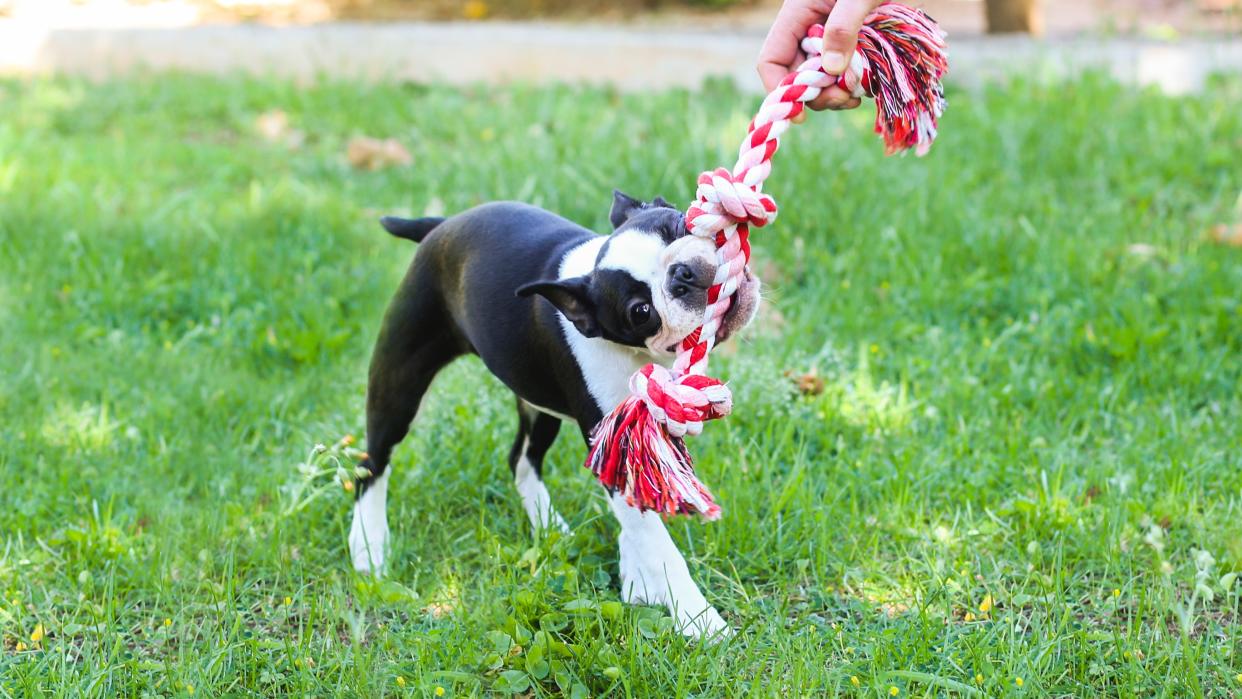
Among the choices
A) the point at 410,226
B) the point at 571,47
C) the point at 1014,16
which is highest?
the point at 1014,16

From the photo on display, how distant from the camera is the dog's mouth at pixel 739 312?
7.85 feet

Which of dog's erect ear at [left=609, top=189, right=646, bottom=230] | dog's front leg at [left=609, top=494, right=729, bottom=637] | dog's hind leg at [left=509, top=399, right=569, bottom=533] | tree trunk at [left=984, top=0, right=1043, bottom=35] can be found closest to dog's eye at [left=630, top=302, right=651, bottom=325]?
dog's erect ear at [left=609, top=189, right=646, bottom=230]

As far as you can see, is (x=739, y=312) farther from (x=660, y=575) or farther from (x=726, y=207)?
(x=660, y=575)

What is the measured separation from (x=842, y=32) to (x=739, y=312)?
610 millimetres

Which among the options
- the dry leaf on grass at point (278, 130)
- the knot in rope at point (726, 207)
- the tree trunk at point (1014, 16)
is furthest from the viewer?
the tree trunk at point (1014, 16)

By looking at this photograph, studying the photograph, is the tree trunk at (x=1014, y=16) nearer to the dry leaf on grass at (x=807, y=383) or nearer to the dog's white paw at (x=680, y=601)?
the dry leaf on grass at (x=807, y=383)

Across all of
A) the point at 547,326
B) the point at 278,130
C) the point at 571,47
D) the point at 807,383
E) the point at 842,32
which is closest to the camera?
the point at 842,32

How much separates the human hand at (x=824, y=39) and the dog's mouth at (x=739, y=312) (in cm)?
41

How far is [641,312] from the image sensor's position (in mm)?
2375

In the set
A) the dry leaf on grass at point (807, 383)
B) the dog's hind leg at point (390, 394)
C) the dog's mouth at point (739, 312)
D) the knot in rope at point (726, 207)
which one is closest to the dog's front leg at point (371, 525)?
the dog's hind leg at point (390, 394)

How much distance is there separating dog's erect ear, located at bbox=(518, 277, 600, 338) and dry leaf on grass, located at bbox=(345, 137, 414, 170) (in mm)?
3497

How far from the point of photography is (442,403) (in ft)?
11.9

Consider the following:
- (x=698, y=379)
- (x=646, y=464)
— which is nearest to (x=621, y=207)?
(x=698, y=379)

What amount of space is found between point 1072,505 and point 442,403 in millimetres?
1802
